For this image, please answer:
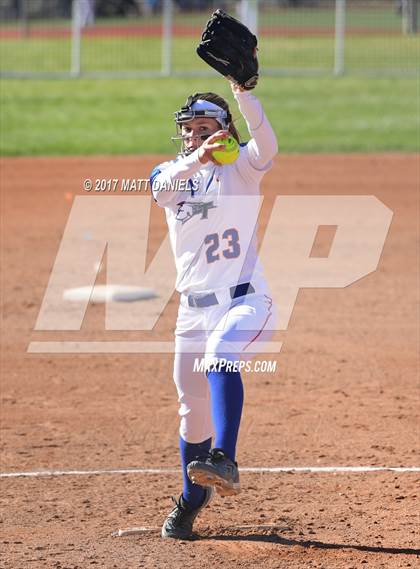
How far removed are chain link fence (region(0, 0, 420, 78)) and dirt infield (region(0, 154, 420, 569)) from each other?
546 inches

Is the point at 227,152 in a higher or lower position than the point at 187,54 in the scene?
higher

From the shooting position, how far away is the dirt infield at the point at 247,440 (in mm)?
6223

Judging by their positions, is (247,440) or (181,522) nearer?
(181,522)

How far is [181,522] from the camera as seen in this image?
6352 millimetres

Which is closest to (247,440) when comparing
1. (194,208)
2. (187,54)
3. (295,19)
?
(194,208)

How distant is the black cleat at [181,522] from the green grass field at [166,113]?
13908 millimetres

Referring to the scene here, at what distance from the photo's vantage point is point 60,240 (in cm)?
1469

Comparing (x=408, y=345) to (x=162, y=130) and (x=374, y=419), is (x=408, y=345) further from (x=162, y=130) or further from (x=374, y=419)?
(x=162, y=130)

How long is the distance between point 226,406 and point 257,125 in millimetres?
1479

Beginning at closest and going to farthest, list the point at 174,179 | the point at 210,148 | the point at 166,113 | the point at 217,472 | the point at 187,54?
the point at 217,472
the point at 210,148
the point at 174,179
the point at 166,113
the point at 187,54

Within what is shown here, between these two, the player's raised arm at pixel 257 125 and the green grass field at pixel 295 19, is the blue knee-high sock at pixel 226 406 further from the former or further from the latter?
the green grass field at pixel 295 19

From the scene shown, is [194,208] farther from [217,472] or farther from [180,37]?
[180,37]

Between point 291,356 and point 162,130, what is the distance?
12605 millimetres

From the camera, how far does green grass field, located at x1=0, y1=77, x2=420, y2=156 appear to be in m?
21.2
